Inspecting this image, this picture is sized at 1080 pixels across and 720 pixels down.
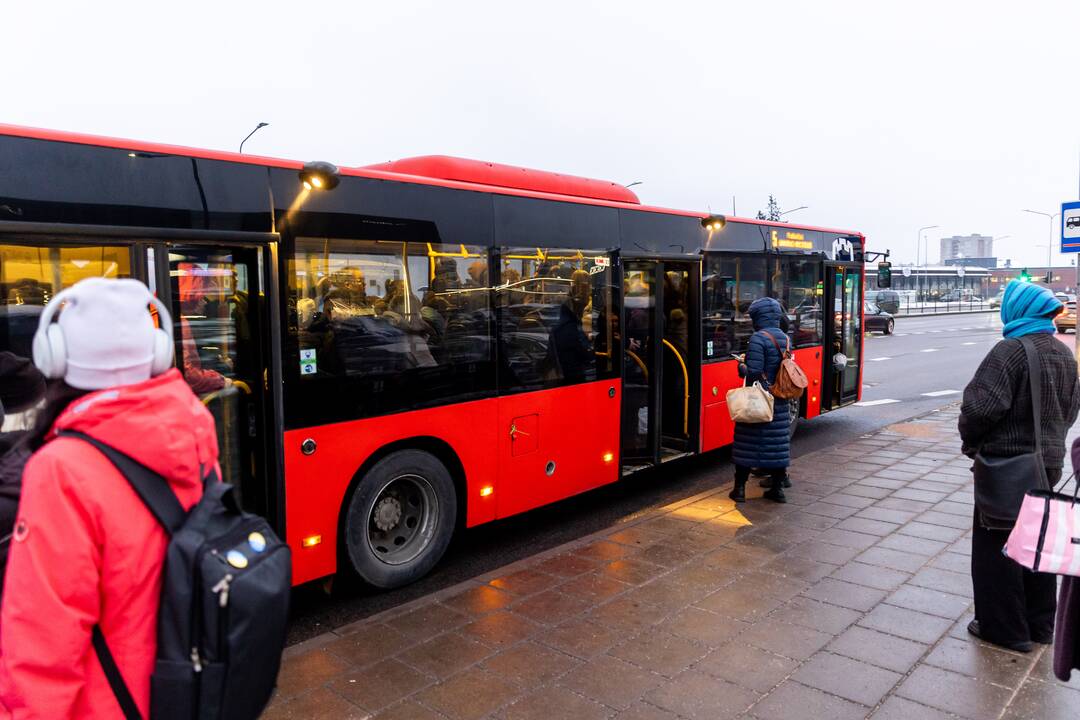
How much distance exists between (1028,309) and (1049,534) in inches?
58.9

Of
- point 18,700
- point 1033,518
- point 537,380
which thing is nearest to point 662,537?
point 537,380

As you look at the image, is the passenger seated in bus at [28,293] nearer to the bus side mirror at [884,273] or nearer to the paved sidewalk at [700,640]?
the paved sidewalk at [700,640]

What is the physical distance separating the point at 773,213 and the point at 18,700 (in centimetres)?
3990

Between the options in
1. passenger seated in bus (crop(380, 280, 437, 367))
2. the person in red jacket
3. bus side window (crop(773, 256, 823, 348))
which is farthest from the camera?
bus side window (crop(773, 256, 823, 348))

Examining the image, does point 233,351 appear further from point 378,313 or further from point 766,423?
point 766,423

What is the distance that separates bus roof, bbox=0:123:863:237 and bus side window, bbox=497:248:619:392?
1.85 ft

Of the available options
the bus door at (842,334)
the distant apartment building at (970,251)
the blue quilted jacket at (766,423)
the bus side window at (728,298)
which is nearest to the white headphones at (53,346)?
the blue quilted jacket at (766,423)

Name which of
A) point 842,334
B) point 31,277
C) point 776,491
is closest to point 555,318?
point 776,491

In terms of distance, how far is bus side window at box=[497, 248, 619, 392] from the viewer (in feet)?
20.5

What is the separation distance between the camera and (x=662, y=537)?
20.7 ft

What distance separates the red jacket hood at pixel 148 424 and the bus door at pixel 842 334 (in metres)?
10.7

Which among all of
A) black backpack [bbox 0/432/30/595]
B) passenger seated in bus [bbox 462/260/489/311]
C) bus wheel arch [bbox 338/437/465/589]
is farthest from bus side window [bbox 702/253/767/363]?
black backpack [bbox 0/432/30/595]

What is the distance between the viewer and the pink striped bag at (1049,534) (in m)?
3.12

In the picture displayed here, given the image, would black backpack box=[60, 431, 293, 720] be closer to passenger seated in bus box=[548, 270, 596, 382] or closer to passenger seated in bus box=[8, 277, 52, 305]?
passenger seated in bus box=[8, 277, 52, 305]
